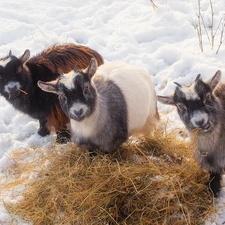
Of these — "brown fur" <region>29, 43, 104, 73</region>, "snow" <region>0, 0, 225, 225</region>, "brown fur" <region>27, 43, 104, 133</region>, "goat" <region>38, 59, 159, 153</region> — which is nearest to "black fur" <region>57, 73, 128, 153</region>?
"goat" <region>38, 59, 159, 153</region>

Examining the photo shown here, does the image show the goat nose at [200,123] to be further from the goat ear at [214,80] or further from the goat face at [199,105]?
the goat ear at [214,80]

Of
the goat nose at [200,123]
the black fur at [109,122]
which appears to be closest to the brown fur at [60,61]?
the black fur at [109,122]

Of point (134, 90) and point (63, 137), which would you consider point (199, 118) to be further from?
point (63, 137)

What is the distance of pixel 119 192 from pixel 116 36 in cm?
348

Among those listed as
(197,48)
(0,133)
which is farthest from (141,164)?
(197,48)

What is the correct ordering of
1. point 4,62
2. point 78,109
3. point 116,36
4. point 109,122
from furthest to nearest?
1. point 116,36
2. point 4,62
3. point 109,122
4. point 78,109

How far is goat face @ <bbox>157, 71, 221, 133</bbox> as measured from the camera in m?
3.09

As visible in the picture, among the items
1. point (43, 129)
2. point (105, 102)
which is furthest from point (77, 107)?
point (43, 129)

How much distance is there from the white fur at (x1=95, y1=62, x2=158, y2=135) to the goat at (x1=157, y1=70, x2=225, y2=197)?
0.67m

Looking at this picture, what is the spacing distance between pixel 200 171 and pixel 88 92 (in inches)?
55.5

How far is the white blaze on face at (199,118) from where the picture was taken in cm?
305

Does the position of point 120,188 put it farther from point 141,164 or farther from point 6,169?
point 6,169

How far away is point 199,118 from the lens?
3.05 meters

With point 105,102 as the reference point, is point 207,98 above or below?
above
